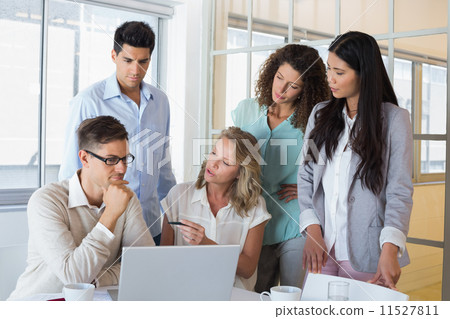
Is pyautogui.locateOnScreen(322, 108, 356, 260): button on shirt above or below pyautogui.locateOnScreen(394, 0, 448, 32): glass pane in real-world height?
below

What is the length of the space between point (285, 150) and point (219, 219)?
8.5 inches

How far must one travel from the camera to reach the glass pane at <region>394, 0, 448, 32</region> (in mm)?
1056

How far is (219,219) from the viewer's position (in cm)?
111

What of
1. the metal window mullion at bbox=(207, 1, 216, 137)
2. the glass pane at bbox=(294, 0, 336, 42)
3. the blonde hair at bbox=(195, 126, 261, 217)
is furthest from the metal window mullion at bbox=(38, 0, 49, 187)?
the glass pane at bbox=(294, 0, 336, 42)

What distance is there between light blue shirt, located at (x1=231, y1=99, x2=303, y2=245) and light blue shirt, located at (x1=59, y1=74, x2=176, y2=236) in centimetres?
24

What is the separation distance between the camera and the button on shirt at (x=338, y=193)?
95 cm

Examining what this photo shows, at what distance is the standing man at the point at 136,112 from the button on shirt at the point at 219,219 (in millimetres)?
108

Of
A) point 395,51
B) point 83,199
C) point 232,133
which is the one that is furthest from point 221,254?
point 395,51

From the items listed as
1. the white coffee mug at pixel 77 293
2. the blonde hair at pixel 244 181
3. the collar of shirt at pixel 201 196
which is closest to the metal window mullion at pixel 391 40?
the blonde hair at pixel 244 181

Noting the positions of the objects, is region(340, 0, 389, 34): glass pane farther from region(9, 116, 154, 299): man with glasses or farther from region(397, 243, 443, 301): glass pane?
region(9, 116, 154, 299): man with glasses

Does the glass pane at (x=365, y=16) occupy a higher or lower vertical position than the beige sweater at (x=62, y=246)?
higher

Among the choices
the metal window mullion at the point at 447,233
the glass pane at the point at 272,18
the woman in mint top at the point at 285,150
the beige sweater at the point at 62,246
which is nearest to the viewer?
the beige sweater at the point at 62,246

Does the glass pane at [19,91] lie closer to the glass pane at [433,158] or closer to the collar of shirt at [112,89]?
the collar of shirt at [112,89]
